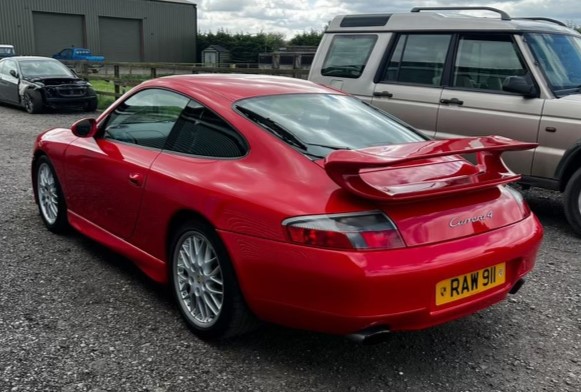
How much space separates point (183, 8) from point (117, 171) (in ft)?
186

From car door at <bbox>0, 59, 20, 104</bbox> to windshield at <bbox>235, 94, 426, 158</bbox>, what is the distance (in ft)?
45.4

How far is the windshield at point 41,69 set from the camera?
1551cm

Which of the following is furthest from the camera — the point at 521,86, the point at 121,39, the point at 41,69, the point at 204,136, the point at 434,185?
the point at 121,39

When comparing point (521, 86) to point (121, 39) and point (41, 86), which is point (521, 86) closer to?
point (41, 86)

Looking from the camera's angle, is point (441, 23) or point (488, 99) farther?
point (441, 23)

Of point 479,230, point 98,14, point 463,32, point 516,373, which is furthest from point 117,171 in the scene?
point 98,14

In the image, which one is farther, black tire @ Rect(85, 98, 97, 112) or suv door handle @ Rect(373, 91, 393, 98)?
black tire @ Rect(85, 98, 97, 112)

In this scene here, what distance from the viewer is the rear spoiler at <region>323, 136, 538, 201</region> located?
2.60 meters

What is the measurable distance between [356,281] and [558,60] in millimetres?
4328

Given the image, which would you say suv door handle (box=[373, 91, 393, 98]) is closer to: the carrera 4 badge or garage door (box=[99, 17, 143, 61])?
the carrera 4 badge

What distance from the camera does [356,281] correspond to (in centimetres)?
251

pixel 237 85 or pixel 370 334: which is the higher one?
pixel 237 85

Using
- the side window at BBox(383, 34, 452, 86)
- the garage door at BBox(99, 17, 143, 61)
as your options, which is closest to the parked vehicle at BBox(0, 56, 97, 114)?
the side window at BBox(383, 34, 452, 86)

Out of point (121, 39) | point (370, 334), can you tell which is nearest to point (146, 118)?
point (370, 334)
